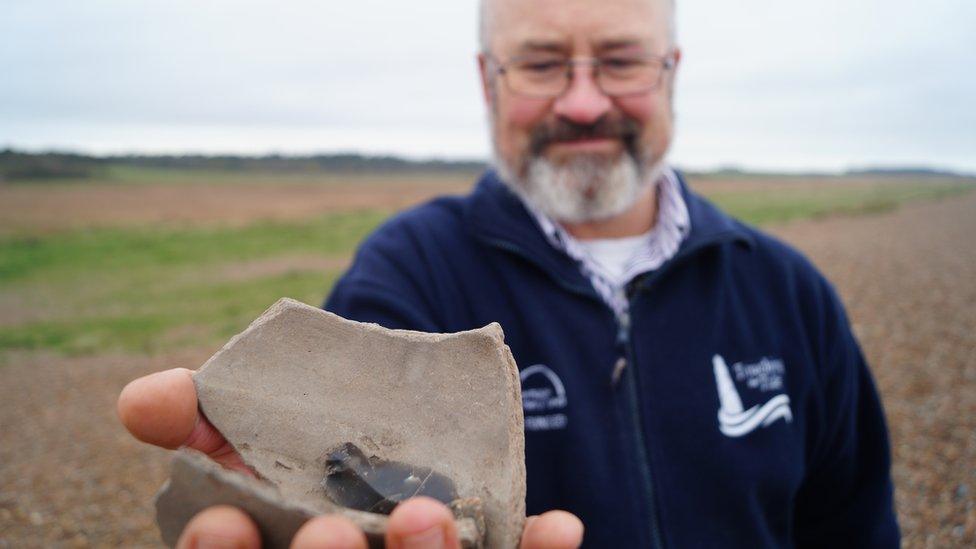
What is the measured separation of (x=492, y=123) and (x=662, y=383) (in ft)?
4.64

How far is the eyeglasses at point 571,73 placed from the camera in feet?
8.63

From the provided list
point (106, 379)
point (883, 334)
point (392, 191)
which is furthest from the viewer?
point (392, 191)

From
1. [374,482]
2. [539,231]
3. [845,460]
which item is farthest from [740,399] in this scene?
[374,482]

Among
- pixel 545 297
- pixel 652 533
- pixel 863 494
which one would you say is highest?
pixel 545 297

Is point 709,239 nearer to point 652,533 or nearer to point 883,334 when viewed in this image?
point 652,533

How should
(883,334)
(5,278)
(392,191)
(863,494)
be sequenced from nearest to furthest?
1. (863,494)
2. (883,334)
3. (5,278)
4. (392,191)

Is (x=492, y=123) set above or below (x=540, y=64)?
below

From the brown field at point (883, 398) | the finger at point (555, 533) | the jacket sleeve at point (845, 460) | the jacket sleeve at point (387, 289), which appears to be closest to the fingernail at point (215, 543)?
the finger at point (555, 533)

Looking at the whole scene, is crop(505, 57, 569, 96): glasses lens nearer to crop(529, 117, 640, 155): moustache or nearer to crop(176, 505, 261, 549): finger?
crop(529, 117, 640, 155): moustache

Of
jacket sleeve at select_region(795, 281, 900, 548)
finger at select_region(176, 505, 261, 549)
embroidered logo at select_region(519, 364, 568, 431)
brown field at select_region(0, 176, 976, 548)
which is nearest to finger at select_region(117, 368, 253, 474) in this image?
finger at select_region(176, 505, 261, 549)

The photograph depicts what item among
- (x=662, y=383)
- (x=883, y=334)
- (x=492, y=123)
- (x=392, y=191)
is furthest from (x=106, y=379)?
(x=392, y=191)

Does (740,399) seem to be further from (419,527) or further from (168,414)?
(168,414)

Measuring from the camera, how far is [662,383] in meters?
2.42

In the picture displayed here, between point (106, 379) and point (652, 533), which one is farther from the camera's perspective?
point (106, 379)
